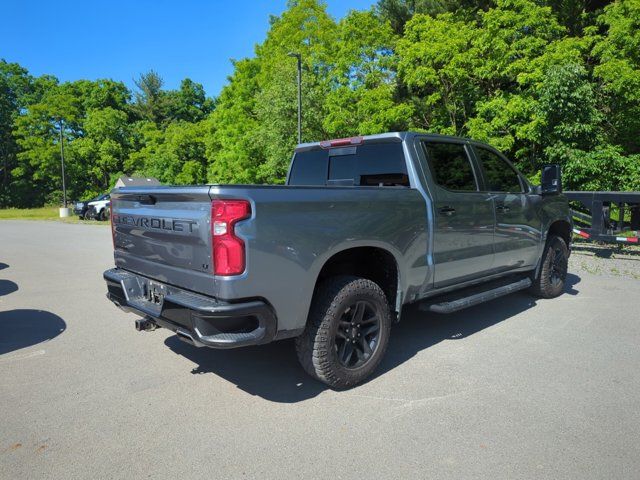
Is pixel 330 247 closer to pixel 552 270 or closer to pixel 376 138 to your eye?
→ pixel 376 138

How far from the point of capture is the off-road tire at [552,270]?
6.24 m

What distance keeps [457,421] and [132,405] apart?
7.58 ft

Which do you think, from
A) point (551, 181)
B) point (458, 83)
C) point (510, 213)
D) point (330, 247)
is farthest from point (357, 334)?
point (458, 83)

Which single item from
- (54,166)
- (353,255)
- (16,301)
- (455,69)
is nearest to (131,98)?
(54,166)

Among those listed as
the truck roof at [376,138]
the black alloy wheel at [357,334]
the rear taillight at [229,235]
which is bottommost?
the black alloy wheel at [357,334]

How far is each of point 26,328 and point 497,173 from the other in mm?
5652

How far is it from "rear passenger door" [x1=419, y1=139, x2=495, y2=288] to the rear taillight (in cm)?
202

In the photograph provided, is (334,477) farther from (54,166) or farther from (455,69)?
(54,166)

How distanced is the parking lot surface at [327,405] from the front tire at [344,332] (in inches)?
7.5

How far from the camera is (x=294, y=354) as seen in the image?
4.44 m

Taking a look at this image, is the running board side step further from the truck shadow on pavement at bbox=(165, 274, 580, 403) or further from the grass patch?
the grass patch

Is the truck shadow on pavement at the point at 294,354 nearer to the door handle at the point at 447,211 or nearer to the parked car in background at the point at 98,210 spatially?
the door handle at the point at 447,211

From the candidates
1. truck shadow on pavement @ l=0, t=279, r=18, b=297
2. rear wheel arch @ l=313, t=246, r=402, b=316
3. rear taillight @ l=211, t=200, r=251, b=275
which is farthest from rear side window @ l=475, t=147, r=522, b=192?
truck shadow on pavement @ l=0, t=279, r=18, b=297

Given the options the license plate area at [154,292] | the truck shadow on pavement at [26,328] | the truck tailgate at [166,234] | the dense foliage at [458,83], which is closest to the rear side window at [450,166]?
the truck tailgate at [166,234]
